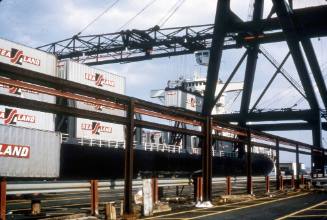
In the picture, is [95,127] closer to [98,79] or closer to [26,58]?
[98,79]

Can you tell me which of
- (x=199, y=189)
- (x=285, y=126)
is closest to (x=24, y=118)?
(x=199, y=189)

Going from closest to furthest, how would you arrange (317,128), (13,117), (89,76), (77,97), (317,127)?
(77,97) → (13,117) → (89,76) → (317,127) → (317,128)

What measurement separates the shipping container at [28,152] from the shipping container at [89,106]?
7.06m

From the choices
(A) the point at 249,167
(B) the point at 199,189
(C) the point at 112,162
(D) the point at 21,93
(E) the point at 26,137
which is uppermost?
(D) the point at 21,93

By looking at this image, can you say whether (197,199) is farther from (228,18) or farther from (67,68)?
(67,68)

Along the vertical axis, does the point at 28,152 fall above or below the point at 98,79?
below

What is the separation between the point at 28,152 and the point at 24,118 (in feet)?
18.2

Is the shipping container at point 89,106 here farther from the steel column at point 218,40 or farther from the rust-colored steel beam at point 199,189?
the rust-colored steel beam at point 199,189

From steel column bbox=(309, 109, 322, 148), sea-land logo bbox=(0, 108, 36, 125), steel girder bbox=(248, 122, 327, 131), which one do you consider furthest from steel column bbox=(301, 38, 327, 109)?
sea-land logo bbox=(0, 108, 36, 125)

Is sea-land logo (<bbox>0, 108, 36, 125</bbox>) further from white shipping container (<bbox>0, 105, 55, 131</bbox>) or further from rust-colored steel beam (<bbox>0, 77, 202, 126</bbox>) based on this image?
rust-colored steel beam (<bbox>0, 77, 202, 126</bbox>)

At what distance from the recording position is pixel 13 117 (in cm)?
2719

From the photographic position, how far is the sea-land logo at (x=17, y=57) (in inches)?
1141

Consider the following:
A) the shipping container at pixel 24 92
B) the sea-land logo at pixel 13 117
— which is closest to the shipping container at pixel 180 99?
the shipping container at pixel 24 92

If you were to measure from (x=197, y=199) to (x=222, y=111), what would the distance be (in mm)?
57345
